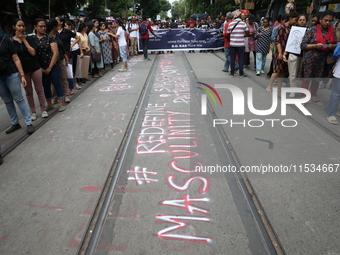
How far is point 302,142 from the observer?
4.01m

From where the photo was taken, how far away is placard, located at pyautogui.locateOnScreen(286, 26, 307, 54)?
5746mm

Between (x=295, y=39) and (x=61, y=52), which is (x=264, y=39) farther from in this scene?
(x=61, y=52)

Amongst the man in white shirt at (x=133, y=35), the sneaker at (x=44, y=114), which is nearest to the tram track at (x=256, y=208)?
the sneaker at (x=44, y=114)

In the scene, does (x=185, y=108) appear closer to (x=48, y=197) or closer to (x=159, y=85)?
(x=159, y=85)

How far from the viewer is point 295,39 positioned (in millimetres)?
5812

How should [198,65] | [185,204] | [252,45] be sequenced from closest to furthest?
[185,204] → [252,45] → [198,65]

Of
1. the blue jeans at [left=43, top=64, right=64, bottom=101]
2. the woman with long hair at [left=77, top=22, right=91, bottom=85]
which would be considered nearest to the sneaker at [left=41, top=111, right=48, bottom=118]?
the blue jeans at [left=43, top=64, right=64, bottom=101]

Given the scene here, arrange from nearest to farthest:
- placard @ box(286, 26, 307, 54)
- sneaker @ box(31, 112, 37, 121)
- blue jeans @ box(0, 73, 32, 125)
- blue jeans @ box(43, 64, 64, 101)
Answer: blue jeans @ box(0, 73, 32, 125)
sneaker @ box(31, 112, 37, 121)
blue jeans @ box(43, 64, 64, 101)
placard @ box(286, 26, 307, 54)

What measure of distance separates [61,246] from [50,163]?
1609 millimetres

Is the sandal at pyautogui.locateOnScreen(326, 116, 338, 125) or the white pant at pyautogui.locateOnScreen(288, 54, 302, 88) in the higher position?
the white pant at pyautogui.locateOnScreen(288, 54, 302, 88)

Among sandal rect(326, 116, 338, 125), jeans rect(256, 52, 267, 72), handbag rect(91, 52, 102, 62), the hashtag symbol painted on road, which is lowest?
sandal rect(326, 116, 338, 125)

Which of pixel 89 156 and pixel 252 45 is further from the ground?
pixel 252 45

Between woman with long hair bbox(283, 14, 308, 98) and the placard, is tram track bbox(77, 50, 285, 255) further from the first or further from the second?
the placard

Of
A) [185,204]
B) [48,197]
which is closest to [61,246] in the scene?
[48,197]
